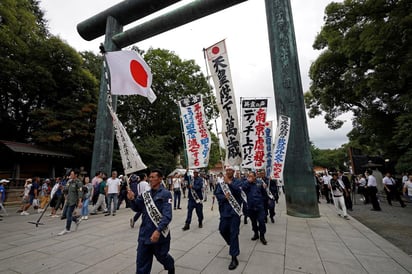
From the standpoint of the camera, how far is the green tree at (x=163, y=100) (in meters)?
22.6

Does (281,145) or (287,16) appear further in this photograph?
(287,16)

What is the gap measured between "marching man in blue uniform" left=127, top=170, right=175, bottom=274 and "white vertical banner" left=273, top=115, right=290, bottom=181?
16.2 ft

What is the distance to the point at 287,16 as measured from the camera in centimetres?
927

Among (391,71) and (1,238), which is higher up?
(391,71)

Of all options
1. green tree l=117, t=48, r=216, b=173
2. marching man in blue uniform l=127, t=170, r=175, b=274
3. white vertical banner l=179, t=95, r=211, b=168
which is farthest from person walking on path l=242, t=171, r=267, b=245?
green tree l=117, t=48, r=216, b=173

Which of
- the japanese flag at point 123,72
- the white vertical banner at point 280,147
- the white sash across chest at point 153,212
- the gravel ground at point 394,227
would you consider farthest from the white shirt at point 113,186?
the gravel ground at point 394,227

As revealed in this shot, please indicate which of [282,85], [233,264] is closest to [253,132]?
[282,85]

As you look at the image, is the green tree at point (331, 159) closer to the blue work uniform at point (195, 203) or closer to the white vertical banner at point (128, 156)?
the blue work uniform at point (195, 203)

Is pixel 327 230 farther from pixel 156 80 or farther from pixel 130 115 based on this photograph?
pixel 130 115

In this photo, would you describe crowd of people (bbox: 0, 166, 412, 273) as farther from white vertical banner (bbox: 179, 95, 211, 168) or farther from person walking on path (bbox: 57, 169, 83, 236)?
white vertical banner (bbox: 179, 95, 211, 168)

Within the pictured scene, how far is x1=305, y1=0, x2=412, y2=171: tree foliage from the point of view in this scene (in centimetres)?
808

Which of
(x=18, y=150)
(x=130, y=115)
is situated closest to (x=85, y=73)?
(x=130, y=115)

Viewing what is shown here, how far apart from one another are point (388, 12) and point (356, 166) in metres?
19.0

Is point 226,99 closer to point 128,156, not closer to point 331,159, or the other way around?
point 128,156
